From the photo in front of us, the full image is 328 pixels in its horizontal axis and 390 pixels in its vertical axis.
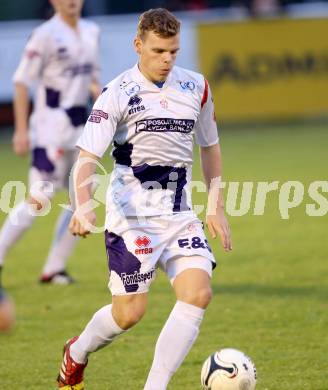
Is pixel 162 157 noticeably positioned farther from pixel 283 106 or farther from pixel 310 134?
pixel 283 106

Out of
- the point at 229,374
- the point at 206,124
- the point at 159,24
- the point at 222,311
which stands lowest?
the point at 222,311

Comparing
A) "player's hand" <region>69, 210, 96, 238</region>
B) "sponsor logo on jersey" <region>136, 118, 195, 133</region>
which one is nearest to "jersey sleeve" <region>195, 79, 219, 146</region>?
"sponsor logo on jersey" <region>136, 118, 195, 133</region>

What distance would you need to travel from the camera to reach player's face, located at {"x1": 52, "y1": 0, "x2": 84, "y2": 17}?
29.6 ft

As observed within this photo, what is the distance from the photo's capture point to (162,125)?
5.73 m

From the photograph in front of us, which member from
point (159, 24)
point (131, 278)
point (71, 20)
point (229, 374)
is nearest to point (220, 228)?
point (131, 278)

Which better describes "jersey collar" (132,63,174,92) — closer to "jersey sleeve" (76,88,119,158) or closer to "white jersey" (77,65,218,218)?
"white jersey" (77,65,218,218)

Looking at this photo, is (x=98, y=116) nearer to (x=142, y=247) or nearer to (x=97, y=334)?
(x=142, y=247)

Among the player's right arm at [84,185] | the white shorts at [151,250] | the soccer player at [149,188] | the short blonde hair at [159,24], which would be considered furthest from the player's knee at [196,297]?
the short blonde hair at [159,24]

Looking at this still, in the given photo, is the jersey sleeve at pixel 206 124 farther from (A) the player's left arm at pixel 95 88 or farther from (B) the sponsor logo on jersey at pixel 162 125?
(A) the player's left arm at pixel 95 88

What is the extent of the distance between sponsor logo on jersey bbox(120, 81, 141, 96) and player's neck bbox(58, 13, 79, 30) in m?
3.57

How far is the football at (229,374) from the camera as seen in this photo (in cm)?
552

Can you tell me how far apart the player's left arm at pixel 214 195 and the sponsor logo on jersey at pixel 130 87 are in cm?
53

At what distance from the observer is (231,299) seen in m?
8.37

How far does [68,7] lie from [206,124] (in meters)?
3.45
